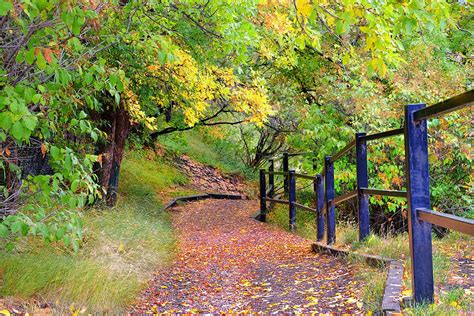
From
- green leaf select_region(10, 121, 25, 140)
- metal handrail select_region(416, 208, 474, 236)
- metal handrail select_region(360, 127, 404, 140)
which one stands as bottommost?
metal handrail select_region(416, 208, 474, 236)

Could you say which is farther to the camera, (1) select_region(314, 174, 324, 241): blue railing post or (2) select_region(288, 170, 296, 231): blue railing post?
(2) select_region(288, 170, 296, 231): blue railing post

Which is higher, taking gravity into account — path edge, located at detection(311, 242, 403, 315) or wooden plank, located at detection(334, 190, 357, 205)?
wooden plank, located at detection(334, 190, 357, 205)

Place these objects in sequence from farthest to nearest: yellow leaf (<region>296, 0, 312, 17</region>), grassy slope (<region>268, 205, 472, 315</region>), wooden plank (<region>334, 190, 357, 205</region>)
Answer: wooden plank (<region>334, 190, 357, 205</region>) → yellow leaf (<region>296, 0, 312, 17</region>) → grassy slope (<region>268, 205, 472, 315</region>)

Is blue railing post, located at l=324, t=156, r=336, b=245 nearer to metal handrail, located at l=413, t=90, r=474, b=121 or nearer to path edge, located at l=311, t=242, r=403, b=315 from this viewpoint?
path edge, located at l=311, t=242, r=403, b=315

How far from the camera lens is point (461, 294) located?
3023 mm

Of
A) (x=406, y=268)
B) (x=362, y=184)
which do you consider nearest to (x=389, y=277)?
(x=406, y=268)

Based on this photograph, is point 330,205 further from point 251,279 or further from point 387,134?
point 387,134

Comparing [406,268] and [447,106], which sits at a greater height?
[447,106]

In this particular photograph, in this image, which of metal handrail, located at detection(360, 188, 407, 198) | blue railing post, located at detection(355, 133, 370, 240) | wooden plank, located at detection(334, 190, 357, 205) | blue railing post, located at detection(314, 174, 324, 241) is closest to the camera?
metal handrail, located at detection(360, 188, 407, 198)

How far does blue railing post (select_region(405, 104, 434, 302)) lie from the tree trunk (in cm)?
727

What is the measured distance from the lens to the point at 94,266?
4.71 m

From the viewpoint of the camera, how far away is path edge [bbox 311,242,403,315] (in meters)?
2.82

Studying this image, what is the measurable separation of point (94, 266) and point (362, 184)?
289 centimetres

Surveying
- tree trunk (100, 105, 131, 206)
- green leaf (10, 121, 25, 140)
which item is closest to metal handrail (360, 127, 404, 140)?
green leaf (10, 121, 25, 140)
